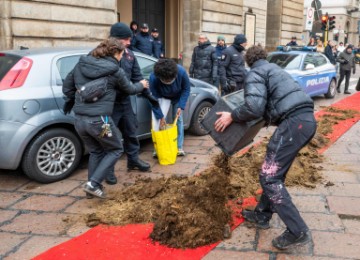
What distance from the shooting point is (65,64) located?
5.19m

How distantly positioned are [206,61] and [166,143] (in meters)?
4.91

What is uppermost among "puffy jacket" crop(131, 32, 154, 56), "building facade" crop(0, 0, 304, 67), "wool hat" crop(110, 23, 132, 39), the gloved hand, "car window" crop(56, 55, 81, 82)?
"building facade" crop(0, 0, 304, 67)

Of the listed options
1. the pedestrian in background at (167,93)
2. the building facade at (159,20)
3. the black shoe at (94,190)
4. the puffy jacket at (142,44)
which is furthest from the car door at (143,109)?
the puffy jacket at (142,44)

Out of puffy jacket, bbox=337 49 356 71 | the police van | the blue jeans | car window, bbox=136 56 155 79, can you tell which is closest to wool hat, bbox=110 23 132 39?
the blue jeans

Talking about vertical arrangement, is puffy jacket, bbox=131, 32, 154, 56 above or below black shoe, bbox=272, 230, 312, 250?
above

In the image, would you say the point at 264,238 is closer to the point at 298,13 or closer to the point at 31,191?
the point at 31,191

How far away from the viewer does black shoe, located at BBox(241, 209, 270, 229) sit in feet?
12.4

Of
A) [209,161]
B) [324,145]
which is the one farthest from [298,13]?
[209,161]

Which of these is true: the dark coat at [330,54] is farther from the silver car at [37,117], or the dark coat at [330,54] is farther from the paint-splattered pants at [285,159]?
the paint-splattered pants at [285,159]

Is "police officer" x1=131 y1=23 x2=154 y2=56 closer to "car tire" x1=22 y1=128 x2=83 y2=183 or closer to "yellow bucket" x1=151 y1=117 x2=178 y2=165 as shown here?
"yellow bucket" x1=151 y1=117 x2=178 y2=165

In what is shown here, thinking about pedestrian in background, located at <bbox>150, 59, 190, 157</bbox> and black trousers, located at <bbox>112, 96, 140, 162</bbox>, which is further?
pedestrian in background, located at <bbox>150, 59, 190, 157</bbox>

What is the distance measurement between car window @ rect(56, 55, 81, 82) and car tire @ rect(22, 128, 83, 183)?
2.32 feet

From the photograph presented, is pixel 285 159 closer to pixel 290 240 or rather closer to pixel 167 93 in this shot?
pixel 290 240

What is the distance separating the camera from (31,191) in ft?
15.5
